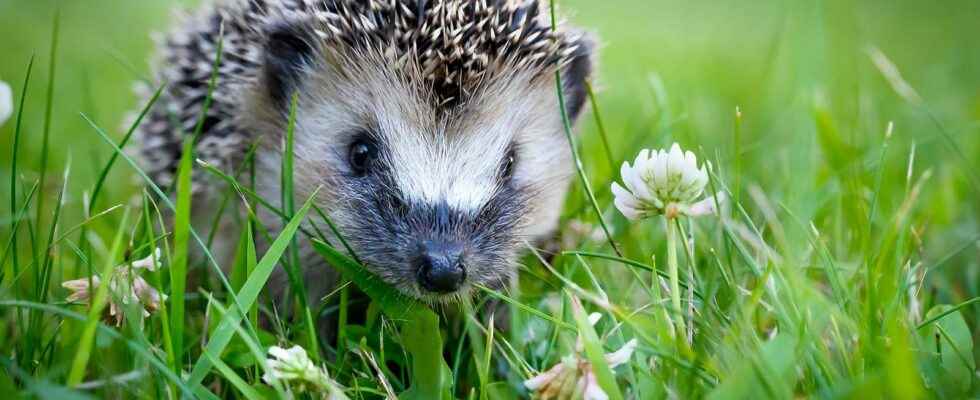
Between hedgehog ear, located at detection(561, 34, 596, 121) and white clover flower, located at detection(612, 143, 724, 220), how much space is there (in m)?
0.79

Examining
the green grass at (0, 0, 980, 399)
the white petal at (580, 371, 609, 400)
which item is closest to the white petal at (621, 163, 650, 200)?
the green grass at (0, 0, 980, 399)

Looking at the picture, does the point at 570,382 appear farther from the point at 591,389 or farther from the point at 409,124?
the point at 409,124

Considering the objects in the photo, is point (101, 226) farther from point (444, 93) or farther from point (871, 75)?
point (871, 75)

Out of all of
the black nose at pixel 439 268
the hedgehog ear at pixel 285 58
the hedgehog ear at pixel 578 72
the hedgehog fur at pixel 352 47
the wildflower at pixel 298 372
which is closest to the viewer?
the wildflower at pixel 298 372

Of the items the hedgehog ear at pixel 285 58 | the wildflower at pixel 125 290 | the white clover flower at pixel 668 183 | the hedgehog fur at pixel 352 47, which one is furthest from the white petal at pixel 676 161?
the hedgehog ear at pixel 285 58

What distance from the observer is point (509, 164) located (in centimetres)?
201

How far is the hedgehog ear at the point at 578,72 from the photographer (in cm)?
216

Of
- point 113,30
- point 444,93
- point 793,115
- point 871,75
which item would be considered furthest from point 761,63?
point 113,30

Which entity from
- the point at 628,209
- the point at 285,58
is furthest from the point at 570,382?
the point at 285,58

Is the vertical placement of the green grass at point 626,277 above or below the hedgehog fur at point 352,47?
below

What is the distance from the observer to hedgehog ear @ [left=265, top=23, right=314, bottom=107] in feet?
6.55

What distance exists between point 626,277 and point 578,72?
54cm

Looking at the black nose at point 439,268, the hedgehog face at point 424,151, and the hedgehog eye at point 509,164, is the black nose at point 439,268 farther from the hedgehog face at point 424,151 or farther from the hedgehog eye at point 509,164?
the hedgehog eye at point 509,164

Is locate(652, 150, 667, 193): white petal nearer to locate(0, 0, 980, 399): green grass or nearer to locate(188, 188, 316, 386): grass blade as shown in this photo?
locate(0, 0, 980, 399): green grass
